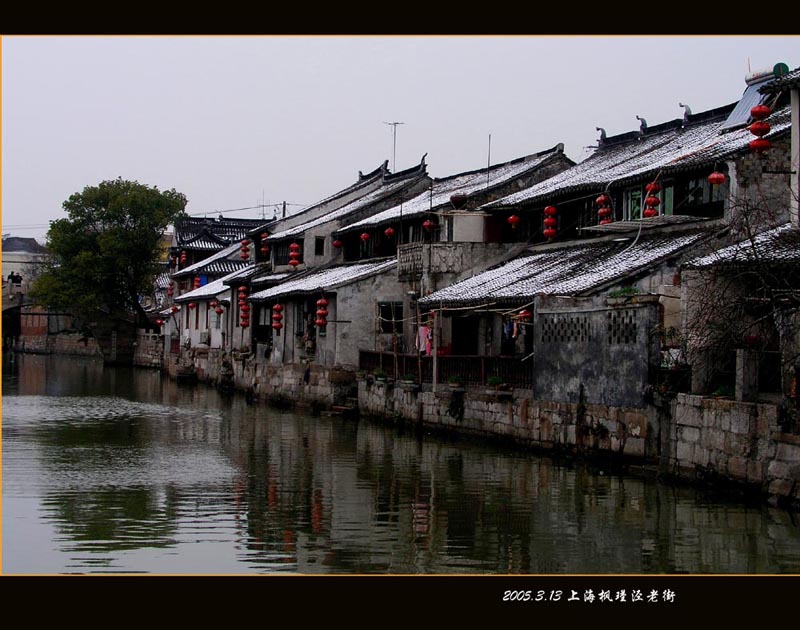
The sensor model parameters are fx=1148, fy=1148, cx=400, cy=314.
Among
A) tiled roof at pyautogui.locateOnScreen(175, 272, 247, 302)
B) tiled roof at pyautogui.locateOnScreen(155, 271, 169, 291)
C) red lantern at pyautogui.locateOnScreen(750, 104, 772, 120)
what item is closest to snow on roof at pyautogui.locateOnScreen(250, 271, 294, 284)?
tiled roof at pyautogui.locateOnScreen(175, 272, 247, 302)

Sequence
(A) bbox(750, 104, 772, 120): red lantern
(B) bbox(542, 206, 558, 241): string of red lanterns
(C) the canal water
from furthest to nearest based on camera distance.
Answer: (B) bbox(542, 206, 558, 241): string of red lanterns
(A) bbox(750, 104, 772, 120): red lantern
(C) the canal water

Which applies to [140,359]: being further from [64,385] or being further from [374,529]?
[374,529]

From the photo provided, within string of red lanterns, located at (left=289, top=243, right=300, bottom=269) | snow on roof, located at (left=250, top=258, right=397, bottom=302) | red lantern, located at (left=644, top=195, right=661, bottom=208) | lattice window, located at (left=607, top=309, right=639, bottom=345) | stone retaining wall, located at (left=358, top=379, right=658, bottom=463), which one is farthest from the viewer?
string of red lanterns, located at (left=289, top=243, right=300, bottom=269)

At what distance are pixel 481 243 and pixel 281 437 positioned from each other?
10.0 meters

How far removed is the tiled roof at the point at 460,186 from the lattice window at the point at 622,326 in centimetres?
1613

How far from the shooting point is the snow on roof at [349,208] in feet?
156

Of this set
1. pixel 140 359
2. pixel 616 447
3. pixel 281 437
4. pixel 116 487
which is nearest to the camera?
→ pixel 116 487

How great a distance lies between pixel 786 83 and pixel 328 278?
22799mm

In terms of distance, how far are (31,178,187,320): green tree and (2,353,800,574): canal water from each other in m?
39.3

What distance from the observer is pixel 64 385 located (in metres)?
51.3

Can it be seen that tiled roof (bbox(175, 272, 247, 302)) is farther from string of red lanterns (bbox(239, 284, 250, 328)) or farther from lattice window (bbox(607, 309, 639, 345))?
lattice window (bbox(607, 309, 639, 345))

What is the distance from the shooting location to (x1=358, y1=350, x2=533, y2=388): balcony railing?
87.5ft

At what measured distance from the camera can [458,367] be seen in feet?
97.5

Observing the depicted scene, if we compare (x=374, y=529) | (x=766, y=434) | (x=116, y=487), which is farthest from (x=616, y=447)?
(x=116, y=487)
